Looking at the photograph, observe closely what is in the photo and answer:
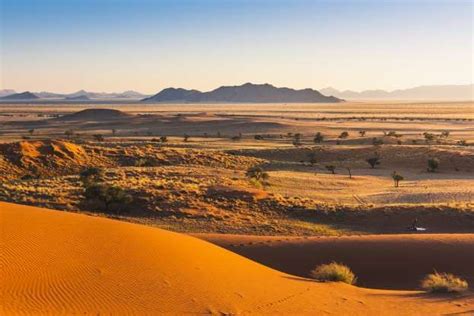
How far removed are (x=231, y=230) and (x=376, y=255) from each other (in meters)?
7.43

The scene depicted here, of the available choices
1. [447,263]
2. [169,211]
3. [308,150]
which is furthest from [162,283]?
[308,150]

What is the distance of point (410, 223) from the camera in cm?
2491

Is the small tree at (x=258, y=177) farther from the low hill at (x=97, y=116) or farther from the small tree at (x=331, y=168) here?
the low hill at (x=97, y=116)

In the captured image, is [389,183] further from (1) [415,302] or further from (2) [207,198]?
(1) [415,302]

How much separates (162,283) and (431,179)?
34.7 metres

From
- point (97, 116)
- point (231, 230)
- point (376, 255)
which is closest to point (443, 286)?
point (376, 255)

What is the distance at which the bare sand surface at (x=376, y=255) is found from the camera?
16344mm

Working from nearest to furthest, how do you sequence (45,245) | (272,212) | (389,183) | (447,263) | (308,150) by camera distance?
(45,245) < (447,263) < (272,212) < (389,183) < (308,150)

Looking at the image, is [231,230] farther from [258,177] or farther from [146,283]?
A: [258,177]

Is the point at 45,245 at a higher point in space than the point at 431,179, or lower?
higher

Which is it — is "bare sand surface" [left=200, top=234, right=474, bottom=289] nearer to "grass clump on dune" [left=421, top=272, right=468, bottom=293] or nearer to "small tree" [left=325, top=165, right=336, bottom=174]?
"grass clump on dune" [left=421, top=272, right=468, bottom=293]

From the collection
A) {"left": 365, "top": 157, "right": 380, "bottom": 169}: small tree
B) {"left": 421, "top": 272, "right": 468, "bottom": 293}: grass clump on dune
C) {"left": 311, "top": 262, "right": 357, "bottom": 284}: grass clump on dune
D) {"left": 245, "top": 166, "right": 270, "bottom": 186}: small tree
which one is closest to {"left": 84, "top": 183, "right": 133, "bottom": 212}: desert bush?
{"left": 245, "top": 166, "right": 270, "bottom": 186}: small tree

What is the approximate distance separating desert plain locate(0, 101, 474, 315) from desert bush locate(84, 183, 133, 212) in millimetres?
77

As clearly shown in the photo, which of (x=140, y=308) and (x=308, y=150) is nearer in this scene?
(x=140, y=308)
